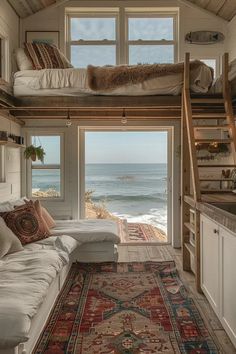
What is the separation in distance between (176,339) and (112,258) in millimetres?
1927

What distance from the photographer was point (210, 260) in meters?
2.76

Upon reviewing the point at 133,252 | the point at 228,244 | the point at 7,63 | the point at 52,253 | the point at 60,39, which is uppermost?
the point at 60,39

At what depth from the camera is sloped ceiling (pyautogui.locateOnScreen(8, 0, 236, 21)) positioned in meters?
4.71

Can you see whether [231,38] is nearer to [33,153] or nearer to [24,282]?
[33,153]

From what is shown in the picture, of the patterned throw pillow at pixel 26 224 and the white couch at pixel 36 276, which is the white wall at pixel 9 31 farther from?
the white couch at pixel 36 276

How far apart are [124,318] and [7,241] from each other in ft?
4.27

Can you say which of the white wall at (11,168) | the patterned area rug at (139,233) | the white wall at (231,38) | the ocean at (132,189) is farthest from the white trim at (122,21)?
the patterned area rug at (139,233)

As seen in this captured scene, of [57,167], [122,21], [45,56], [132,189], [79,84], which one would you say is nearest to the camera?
[79,84]

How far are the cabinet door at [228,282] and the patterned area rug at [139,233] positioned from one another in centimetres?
325

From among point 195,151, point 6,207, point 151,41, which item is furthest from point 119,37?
point 6,207

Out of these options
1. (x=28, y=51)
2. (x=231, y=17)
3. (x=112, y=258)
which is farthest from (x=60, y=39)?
(x=112, y=258)

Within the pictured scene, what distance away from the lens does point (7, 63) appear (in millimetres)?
4605

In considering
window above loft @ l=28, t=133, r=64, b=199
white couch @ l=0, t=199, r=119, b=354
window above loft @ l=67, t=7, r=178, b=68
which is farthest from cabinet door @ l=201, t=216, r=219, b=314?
window above loft @ l=67, t=7, r=178, b=68

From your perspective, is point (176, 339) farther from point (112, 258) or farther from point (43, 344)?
point (112, 258)
